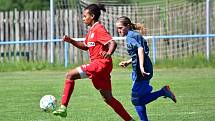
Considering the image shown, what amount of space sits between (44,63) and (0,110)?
13.7 m

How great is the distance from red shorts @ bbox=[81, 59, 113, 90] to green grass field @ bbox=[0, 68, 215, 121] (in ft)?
3.69

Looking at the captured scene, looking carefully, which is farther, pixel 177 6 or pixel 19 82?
pixel 177 6

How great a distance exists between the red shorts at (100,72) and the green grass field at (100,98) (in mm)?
1125

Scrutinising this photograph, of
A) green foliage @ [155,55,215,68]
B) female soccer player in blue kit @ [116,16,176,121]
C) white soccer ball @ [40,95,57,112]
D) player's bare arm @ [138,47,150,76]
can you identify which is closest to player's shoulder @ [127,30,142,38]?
female soccer player in blue kit @ [116,16,176,121]

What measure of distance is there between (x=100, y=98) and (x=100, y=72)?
4891 millimetres

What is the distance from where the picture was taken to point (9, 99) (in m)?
14.9

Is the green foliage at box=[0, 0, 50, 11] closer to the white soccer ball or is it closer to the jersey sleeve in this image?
the white soccer ball

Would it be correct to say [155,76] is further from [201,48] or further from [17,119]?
[17,119]

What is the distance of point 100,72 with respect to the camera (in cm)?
1027

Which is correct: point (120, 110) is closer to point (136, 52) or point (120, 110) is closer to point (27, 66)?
point (136, 52)

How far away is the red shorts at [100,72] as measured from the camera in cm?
1027

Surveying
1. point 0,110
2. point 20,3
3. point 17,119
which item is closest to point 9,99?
point 0,110

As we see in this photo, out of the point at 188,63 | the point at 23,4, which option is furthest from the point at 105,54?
the point at 23,4

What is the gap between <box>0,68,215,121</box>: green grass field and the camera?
11.7 metres
